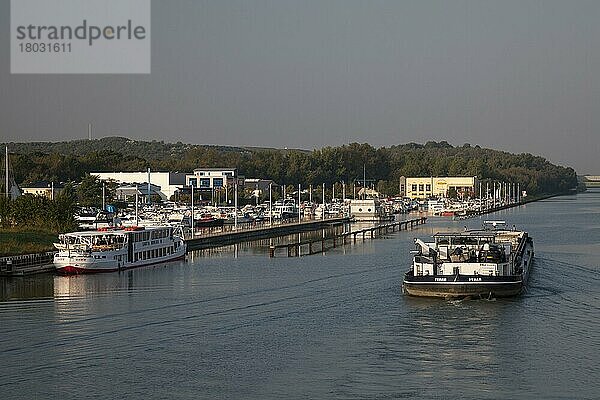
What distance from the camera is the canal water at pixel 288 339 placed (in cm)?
1609

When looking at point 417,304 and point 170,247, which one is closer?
point 417,304

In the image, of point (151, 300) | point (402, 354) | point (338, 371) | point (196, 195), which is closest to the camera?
point (338, 371)

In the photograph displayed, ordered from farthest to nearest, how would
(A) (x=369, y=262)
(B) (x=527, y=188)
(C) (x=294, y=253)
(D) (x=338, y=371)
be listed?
(B) (x=527, y=188) < (C) (x=294, y=253) < (A) (x=369, y=262) < (D) (x=338, y=371)

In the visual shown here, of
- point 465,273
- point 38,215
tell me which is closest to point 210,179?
point 38,215

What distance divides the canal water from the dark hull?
0.36m

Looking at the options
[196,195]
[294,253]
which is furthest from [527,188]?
[294,253]

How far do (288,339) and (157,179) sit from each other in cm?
6840

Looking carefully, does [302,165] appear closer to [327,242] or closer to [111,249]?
[327,242]

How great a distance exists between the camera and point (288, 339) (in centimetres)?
1967

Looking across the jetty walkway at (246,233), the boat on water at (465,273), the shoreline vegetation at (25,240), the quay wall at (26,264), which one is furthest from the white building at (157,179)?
the boat on water at (465,273)

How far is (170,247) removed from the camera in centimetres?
3638

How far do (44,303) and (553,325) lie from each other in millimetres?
12321

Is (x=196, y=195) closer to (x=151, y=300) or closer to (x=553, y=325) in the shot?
(x=151, y=300)

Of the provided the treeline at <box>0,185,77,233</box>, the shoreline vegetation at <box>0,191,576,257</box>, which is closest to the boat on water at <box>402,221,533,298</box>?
the shoreline vegetation at <box>0,191,576,257</box>
